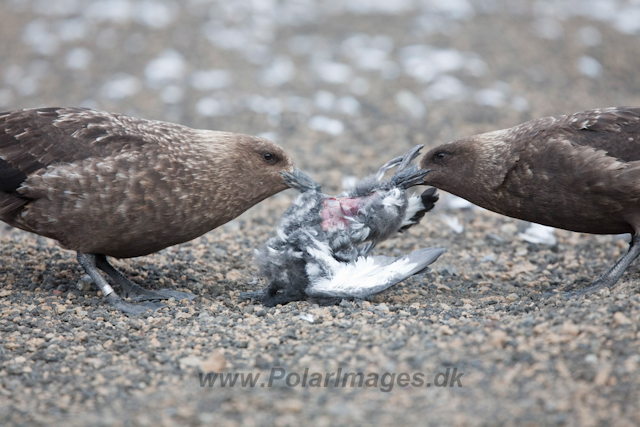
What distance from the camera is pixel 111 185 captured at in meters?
4.43

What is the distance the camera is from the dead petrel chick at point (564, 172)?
4.49m

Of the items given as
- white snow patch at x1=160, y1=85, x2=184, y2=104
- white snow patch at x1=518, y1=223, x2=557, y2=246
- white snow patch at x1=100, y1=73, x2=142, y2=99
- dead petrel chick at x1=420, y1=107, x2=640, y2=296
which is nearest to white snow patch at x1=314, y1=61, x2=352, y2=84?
white snow patch at x1=160, y1=85, x2=184, y2=104

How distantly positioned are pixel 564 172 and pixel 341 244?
1578 mm

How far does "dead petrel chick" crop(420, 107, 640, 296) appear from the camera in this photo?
449 cm

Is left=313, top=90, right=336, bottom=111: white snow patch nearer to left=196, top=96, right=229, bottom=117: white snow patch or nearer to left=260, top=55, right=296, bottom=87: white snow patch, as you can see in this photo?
left=260, top=55, right=296, bottom=87: white snow patch

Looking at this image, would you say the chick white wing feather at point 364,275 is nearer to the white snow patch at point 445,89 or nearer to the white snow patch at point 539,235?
the white snow patch at point 539,235

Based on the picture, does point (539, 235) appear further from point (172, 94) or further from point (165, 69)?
point (165, 69)

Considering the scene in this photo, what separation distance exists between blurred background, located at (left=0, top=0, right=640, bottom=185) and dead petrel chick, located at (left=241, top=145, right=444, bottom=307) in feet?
7.80

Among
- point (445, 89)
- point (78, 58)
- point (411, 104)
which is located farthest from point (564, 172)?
point (78, 58)

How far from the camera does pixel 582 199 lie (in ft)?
15.0

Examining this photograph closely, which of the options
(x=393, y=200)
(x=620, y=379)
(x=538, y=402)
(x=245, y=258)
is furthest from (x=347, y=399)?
(x=245, y=258)

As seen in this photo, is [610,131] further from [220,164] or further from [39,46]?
[39,46]

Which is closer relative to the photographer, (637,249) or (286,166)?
(637,249)

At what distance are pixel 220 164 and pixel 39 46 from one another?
6.84m
